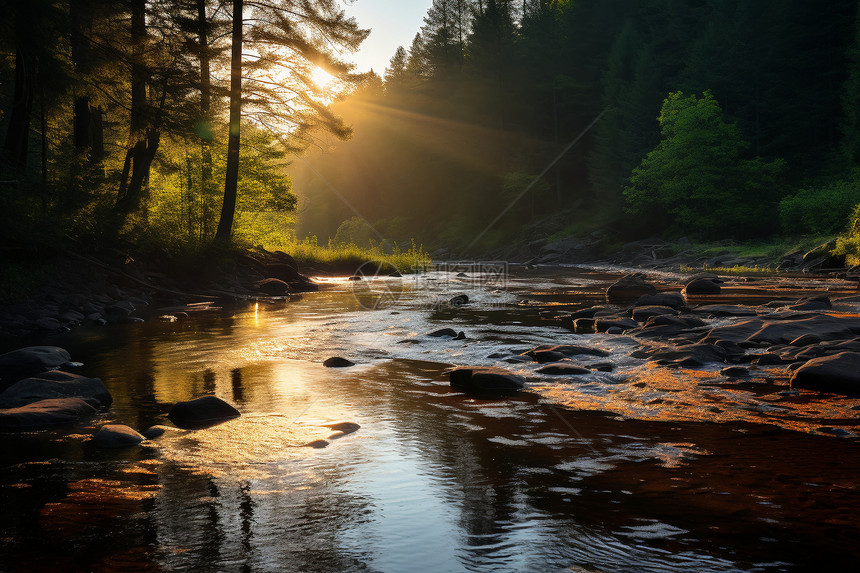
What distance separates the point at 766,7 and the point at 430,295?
36727mm

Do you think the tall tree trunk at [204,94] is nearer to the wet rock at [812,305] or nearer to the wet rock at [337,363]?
the wet rock at [337,363]

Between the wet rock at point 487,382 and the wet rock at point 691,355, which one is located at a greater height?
the wet rock at point 691,355

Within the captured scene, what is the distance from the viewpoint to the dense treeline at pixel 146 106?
42.8 feet

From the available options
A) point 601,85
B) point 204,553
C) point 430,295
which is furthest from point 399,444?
point 601,85

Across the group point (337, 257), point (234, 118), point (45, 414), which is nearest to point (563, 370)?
point (45, 414)

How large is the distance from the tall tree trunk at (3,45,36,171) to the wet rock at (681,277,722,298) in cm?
1770

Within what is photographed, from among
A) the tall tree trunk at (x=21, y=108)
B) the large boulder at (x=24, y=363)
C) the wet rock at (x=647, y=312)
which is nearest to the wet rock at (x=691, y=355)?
the wet rock at (x=647, y=312)

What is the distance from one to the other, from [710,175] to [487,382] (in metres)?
35.9

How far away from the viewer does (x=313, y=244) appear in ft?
117

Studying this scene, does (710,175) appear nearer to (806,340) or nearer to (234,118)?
(234,118)

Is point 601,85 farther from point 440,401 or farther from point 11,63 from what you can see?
point 440,401

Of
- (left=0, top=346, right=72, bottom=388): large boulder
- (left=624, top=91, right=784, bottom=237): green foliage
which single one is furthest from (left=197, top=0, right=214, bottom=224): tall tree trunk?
(left=624, top=91, right=784, bottom=237): green foliage

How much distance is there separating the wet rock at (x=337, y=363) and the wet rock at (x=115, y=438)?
152 inches

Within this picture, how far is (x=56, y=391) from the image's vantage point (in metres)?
6.99
